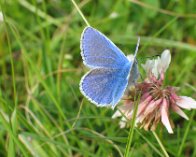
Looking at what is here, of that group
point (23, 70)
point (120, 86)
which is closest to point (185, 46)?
point (23, 70)

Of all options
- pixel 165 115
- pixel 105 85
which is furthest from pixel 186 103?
pixel 105 85

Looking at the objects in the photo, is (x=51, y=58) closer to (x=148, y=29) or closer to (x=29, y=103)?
(x=29, y=103)

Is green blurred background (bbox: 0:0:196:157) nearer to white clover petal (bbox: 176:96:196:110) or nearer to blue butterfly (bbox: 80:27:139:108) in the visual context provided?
white clover petal (bbox: 176:96:196:110)

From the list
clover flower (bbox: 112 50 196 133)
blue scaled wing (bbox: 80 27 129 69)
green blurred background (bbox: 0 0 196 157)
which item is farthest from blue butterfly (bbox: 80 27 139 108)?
green blurred background (bbox: 0 0 196 157)

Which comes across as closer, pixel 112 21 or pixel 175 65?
pixel 175 65

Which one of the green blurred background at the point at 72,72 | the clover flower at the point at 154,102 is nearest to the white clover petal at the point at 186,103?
the clover flower at the point at 154,102

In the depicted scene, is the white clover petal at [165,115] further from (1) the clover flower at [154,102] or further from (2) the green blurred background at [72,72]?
(2) the green blurred background at [72,72]
